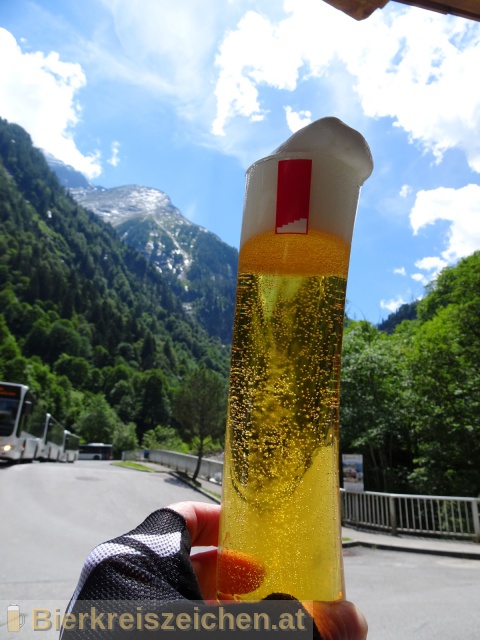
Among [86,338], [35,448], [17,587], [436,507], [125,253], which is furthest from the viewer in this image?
[125,253]

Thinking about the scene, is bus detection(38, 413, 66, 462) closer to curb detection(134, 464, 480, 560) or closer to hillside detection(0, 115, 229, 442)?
curb detection(134, 464, 480, 560)

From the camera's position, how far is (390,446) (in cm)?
1814

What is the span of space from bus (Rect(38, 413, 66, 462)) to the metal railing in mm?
18807

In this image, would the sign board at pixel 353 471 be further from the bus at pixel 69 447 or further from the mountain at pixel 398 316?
the mountain at pixel 398 316

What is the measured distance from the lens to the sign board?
1181 centimetres

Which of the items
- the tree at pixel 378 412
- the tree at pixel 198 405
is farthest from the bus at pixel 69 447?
the tree at pixel 378 412

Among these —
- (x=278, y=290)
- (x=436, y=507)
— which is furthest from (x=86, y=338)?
(x=278, y=290)

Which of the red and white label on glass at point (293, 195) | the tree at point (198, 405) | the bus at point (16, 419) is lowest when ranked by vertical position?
the red and white label on glass at point (293, 195)

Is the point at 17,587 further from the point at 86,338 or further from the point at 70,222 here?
the point at 70,222

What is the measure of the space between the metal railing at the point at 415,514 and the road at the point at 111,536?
1.96 m

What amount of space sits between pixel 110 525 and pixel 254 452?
10886 mm

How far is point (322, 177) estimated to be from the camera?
2.51 feet

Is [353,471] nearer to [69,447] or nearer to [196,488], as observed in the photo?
[196,488]

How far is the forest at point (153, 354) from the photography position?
568 inches
